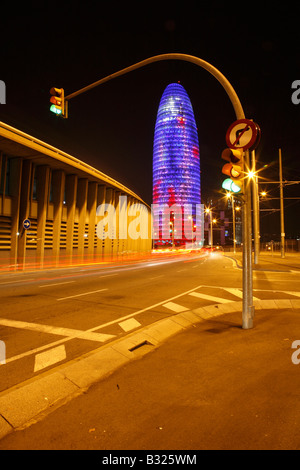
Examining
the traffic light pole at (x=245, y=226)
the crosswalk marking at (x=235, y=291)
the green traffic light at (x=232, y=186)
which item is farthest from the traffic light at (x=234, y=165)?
the crosswalk marking at (x=235, y=291)

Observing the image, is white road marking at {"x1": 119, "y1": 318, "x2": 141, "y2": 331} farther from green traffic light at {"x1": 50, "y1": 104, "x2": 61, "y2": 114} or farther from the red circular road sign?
green traffic light at {"x1": 50, "y1": 104, "x2": 61, "y2": 114}

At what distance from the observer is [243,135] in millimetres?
5418

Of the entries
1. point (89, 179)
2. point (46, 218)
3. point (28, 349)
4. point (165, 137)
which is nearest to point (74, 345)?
point (28, 349)

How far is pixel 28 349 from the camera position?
5031 mm

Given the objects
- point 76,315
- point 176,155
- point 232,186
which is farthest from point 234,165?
point 176,155

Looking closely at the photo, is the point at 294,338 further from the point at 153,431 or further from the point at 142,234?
the point at 142,234

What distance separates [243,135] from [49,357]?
17.0ft

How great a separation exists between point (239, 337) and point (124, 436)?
3648 millimetres

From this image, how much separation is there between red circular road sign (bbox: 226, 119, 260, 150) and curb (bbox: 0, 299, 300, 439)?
13.4 feet

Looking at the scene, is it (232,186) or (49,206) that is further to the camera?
(49,206)

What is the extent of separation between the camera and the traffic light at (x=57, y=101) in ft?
26.1

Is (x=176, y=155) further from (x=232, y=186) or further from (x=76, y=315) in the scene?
(x=232, y=186)

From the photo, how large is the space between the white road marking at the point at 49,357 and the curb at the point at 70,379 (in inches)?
14.3

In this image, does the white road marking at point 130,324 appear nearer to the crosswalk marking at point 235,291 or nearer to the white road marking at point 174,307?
the white road marking at point 174,307
